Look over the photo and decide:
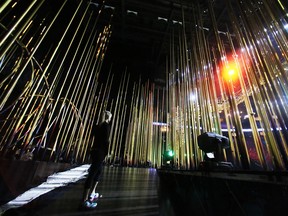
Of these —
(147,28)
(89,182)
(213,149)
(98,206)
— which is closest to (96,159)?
(89,182)

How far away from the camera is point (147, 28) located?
5.44 m

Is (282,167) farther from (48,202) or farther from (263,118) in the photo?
(48,202)

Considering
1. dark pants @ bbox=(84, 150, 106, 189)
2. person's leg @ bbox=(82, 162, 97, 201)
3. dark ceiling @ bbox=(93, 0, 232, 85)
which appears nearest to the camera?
person's leg @ bbox=(82, 162, 97, 201)

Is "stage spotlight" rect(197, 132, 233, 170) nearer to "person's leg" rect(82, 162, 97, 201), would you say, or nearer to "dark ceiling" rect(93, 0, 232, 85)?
"person's leg" rect(82, 162, 97, 201)

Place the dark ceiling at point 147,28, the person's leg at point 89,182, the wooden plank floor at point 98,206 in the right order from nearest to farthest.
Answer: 1. the wooden plank floor at point 98,206
2. the person's leg at point 89,182
3. the dark ceiling at point 147,28

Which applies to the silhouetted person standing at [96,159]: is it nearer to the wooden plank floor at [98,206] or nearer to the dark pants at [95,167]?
the dark pants at [95,167]

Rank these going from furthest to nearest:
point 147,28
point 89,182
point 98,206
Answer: point 147,28, point 89,182, point 98,206

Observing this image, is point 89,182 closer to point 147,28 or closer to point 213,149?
point 213,149

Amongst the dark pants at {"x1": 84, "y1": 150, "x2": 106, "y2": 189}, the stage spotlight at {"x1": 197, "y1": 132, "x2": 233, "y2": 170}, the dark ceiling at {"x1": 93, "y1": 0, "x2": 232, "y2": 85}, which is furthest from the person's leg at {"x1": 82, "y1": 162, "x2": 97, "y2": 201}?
the dark ceiling at {"x1": 93, "y1": 0, "x2": 232, "y2": 85}

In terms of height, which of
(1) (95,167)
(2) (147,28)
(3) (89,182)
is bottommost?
(3) (89,182)

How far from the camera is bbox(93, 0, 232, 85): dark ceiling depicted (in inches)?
181

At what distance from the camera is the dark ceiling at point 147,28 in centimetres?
460

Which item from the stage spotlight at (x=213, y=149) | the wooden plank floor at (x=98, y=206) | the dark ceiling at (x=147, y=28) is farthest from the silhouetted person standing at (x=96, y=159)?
the dark ceiling at (x=147, y=28)

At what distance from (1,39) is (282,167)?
203cm
